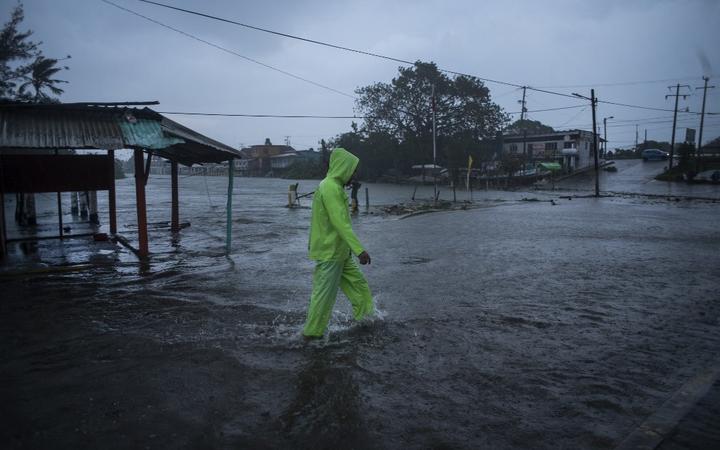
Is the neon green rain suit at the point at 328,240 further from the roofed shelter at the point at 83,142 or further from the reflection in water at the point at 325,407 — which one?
the roofed shelter at the point at 83,142

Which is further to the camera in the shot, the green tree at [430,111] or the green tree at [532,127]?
the green tree at [532,127]

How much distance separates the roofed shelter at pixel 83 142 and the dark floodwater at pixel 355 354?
1.77 meters

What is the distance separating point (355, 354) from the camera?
4445mm

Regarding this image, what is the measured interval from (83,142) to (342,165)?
534 centimetres

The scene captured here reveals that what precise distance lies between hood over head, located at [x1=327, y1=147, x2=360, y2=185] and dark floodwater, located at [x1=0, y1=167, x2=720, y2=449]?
1697mm

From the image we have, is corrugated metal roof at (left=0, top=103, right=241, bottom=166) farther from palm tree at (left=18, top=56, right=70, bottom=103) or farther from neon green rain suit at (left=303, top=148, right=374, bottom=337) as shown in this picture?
palm tree at (left=18, top=56, right=70, bottom=103)

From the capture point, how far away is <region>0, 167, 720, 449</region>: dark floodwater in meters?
3.18

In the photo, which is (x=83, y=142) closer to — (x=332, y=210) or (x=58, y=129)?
(x=58, y=129)

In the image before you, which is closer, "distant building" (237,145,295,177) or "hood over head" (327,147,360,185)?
"hood over head" (327,147,360,185)

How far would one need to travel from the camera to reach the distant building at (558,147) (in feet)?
184

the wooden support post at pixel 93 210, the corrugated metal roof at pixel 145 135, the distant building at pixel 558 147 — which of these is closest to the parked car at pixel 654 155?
the distant building at pixel 558 147

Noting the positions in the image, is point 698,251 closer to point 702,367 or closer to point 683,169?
point 702,367

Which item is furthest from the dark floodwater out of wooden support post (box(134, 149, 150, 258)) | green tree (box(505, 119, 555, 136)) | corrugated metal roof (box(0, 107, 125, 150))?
green tree (box(505, 119, 555, 136))

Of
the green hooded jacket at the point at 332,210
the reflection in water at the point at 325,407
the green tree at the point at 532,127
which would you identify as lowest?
the reflection in water at the point at 325,407
